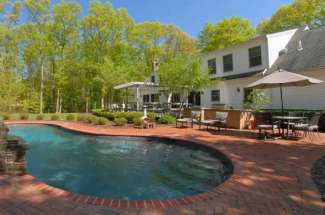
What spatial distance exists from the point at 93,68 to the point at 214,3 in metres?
18.0

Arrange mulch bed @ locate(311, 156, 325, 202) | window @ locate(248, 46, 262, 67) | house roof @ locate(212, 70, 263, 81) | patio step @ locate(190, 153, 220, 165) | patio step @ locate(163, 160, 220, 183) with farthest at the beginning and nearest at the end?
window @ locate(248, 46, 262, 67)
house roof @ locate(212, 70, 263, 81)
patio step @ locate(190, 153, 220, 165)
patio step @ locate(163, 160, 220, 183)
mulch bed @ locate(311, 156, 325, 202)

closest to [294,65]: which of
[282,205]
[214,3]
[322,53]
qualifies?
[322,53]

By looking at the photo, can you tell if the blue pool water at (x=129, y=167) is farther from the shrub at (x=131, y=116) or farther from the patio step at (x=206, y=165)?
the shrub at (x=131, y=116)

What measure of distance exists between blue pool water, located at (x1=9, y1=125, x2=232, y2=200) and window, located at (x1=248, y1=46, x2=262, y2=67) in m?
11.4

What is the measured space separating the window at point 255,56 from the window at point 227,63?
1868 millimetres

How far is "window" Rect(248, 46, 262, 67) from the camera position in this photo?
17.3 metres

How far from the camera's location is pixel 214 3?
2117 cm

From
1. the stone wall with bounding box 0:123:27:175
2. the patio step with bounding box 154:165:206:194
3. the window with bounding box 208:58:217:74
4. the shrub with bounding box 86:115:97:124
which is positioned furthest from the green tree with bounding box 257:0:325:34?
the stone wall with bounding box 0:123:27:175

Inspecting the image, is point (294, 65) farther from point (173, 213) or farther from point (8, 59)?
point (8, 59)

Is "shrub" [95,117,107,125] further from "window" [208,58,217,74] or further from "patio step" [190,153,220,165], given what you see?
"window" [208,58,217,74]

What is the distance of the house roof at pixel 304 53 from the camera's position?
1387cm

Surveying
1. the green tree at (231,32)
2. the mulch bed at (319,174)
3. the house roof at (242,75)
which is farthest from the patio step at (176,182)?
the green tree at (231,32)

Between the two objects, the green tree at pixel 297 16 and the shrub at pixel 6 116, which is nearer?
the shrub at pixel 6 116

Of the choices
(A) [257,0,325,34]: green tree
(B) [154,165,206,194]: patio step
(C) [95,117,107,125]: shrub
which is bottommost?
(B) [154,165,206,194]: patio step
